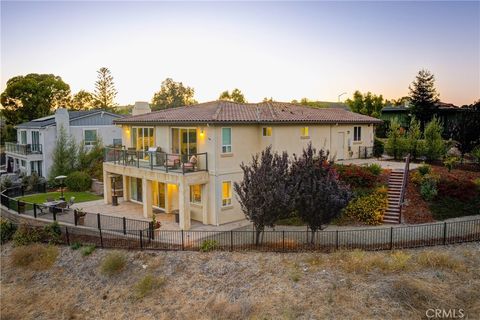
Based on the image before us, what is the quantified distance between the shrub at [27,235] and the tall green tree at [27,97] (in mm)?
44815

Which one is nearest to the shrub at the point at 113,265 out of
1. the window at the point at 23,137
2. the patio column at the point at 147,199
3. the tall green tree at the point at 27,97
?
the patio column at the point at 147,199

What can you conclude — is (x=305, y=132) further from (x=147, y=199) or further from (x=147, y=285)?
(x=147, y=285)

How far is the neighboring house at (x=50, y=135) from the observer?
36.5 meters

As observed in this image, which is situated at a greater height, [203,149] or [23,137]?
[23,137]

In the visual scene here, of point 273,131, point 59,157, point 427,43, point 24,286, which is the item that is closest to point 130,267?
point 24,286

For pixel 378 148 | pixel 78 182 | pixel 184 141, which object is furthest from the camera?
pixel 378 148

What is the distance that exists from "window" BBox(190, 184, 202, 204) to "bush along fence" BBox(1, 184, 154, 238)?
10.8 feet

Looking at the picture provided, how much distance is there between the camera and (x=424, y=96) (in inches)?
1778

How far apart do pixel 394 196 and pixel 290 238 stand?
8.15m

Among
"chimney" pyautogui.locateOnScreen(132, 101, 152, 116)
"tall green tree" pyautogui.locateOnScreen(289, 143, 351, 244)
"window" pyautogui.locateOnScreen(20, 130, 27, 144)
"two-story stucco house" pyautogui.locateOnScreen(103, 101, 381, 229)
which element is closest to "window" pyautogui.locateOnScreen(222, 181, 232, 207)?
"two-story stucco house" pyautogui.locateOnScreen(103, 101, 381, 229)

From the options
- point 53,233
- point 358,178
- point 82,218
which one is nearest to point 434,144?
point 358,178

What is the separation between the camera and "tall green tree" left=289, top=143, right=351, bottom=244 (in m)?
16.1

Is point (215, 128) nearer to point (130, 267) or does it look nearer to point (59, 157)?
point (130, 267)

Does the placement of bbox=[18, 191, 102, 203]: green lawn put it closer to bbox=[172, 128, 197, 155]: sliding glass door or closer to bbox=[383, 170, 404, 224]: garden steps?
bbox=[172, 128, 197, 155]: sliding glass door
